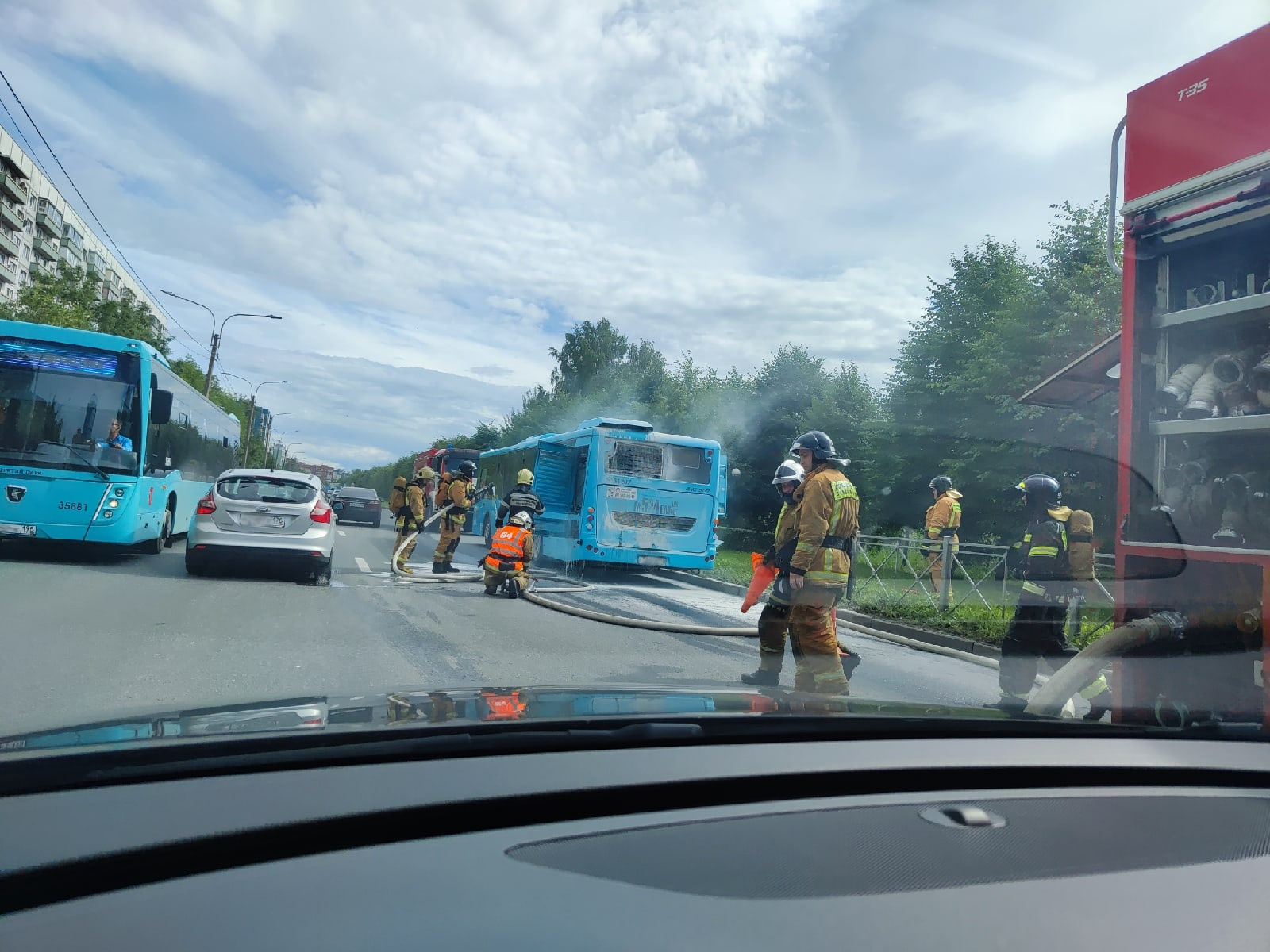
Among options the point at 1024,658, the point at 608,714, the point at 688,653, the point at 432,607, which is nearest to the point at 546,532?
the point at 432,607

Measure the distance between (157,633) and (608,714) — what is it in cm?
696

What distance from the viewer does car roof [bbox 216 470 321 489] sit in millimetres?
12320

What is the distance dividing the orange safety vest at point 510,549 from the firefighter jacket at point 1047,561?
22.0ft

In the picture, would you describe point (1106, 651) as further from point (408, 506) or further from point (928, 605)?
point (408, 506)

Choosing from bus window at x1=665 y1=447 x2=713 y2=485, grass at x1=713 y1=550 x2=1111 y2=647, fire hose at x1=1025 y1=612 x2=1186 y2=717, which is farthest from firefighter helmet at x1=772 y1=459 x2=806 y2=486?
bus window at x1=665 y1=447 x2=713 y2=485

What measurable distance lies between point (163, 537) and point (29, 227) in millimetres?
67182

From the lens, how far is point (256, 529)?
39.9 ft

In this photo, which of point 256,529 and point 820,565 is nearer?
point 820,565

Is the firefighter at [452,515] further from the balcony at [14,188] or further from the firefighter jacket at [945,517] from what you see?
the balcony at [14,188]

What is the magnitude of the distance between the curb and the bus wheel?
35.8 ft

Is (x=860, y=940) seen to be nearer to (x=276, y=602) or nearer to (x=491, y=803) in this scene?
(x=491, y=803)

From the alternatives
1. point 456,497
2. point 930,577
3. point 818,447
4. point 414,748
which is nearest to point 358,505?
point 456,497

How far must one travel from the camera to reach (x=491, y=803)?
1705mm

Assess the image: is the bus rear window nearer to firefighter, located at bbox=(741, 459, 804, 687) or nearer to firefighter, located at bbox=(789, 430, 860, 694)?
firefighter, located at bbox=(741, 459, 804, 687)
